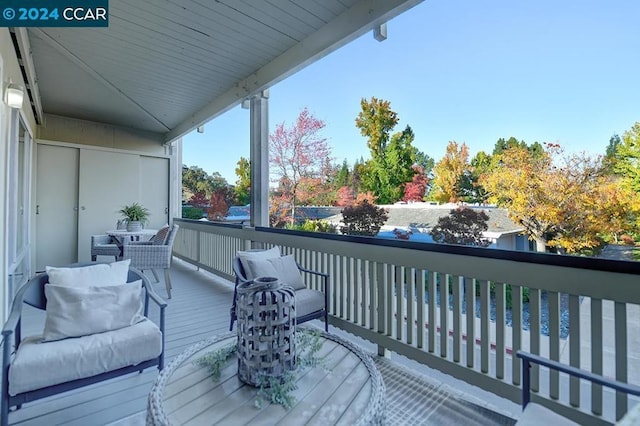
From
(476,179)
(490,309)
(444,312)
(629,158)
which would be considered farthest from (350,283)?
(629,158)

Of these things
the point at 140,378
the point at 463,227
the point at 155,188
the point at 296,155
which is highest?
the point at 296,155

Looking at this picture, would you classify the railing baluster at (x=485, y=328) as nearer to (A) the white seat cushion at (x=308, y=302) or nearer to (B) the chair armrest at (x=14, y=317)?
(A) the white seat cushion at (x=308, y=302)

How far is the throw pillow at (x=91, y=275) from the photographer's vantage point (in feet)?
6.58

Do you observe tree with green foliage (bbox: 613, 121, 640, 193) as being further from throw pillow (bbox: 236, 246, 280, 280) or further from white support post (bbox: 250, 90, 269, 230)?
white support post (bbox: 250, 90, 269, 230)

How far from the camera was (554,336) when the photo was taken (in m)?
1.76

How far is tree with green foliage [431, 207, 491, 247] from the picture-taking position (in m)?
3.36

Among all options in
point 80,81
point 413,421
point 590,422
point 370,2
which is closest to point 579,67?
point 370,2

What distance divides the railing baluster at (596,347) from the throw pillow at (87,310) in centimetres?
262

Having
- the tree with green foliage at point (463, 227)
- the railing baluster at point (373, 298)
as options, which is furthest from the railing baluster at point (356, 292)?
the tree with green foliage at point (463, 227)

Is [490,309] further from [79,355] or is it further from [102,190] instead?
[102,190]

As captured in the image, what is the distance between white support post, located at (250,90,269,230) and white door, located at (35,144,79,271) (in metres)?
4.28

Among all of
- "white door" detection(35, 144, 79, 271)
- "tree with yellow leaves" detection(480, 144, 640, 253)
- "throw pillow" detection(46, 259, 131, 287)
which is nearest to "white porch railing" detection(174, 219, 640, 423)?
"tree with yellow leaves" detection(480, 144, 640, 253)

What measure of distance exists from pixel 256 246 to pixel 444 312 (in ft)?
8.83

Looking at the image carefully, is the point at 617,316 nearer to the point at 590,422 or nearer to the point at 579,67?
the point at 590,422
